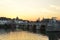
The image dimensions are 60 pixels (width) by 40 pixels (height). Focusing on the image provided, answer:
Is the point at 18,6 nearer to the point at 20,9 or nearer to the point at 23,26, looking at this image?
the point at 20,9

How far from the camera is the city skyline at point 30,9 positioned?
6.59 feet

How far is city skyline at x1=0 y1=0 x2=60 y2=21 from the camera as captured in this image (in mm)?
2008

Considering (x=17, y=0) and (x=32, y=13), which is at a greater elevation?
(x=17, y=0)

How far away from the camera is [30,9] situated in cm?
210

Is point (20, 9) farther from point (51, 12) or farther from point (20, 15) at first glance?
point (51, 12)

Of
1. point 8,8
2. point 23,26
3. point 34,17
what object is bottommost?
point 23,26

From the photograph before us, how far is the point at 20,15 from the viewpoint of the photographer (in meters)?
2.06

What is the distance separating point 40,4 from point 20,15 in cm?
35

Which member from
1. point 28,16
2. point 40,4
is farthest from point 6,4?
point 40,4

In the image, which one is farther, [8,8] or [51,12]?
[51,12]

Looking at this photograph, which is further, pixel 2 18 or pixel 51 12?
pixel 51 12

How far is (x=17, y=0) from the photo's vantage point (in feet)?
6.84

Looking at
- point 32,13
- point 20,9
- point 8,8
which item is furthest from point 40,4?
point 8,8

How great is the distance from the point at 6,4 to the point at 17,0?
0.19m
